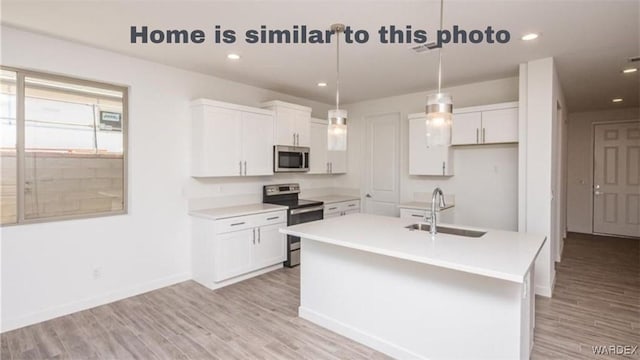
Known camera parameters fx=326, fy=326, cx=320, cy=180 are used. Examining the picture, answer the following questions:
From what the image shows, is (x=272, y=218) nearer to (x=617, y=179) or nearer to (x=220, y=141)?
(x=220, y=141)

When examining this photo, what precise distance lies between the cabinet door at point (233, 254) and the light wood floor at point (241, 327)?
7.2 inches

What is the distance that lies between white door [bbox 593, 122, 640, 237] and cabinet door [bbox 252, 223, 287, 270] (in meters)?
6.63

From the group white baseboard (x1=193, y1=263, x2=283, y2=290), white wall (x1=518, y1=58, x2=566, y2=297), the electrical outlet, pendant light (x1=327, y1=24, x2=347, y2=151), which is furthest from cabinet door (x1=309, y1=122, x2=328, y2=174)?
the electrical outlet

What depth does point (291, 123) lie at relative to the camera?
492 centimetres

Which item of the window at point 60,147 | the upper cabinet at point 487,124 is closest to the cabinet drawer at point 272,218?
the window at point 60,147

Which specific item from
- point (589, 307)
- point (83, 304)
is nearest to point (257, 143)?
point (83, 304)

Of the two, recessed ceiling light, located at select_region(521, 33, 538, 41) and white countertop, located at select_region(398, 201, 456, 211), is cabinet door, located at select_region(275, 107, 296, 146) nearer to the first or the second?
white countertop, located at select_region(398, 201, 456, 211)

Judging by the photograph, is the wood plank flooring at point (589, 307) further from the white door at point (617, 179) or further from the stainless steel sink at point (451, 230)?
the white door at point (617, 179)

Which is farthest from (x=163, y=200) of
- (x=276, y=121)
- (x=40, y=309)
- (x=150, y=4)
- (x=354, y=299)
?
(x=354, y=299)

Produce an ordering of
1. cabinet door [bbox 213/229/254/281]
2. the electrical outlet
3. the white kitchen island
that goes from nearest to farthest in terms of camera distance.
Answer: the white kitchen island, the electrical outlet, cabinet door [bbox 213/229/254/281]

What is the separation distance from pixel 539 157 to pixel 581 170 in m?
4.50

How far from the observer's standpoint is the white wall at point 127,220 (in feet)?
9.61

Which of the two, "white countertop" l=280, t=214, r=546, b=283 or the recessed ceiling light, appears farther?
the recessed ceiling light

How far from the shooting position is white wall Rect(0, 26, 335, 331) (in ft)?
9.61
